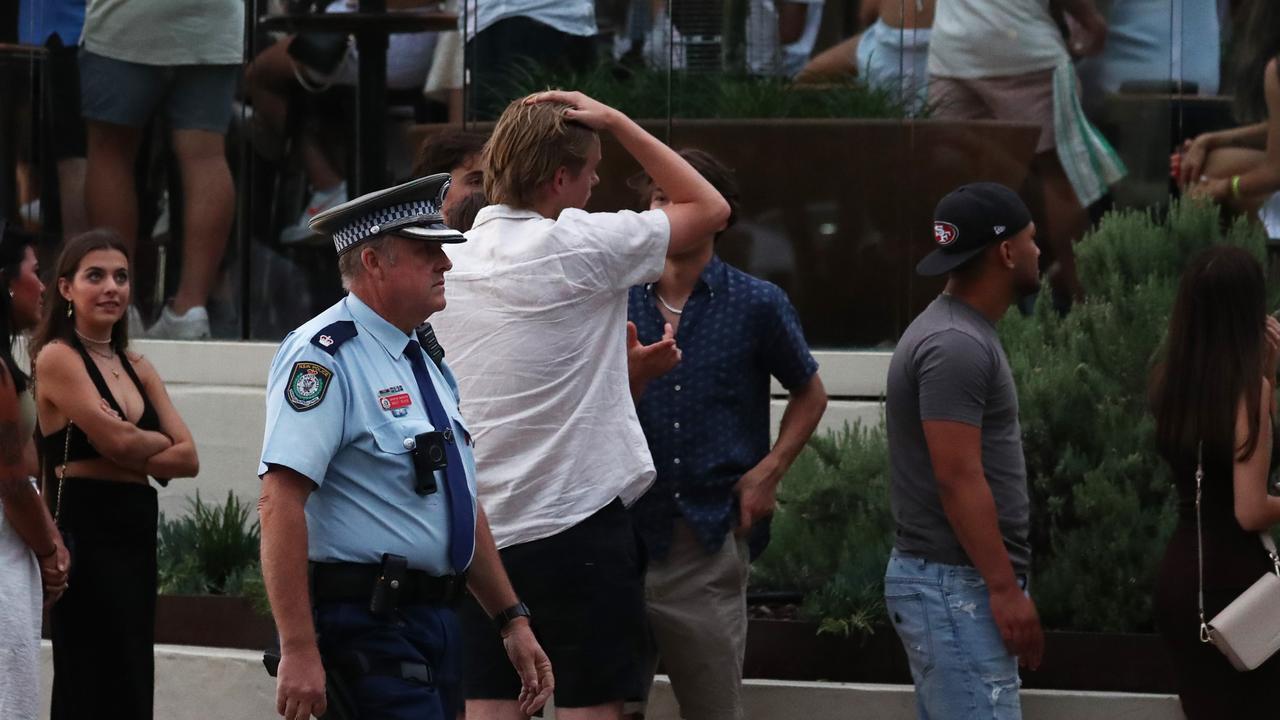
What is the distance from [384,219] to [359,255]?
0.37 ft

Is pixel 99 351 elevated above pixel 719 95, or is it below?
below

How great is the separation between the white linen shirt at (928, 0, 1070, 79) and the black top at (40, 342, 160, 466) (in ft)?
12.3

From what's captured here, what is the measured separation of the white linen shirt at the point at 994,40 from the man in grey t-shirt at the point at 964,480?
130 inches

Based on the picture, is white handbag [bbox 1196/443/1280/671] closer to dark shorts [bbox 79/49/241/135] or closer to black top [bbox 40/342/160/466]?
black top [bbox 40/342/160/466]

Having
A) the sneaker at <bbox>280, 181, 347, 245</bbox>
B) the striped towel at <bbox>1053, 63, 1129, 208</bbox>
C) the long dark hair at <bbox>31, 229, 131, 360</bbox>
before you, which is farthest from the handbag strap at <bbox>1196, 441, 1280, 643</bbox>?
the sneaker at <bbox>280, 181, 347, 245</bbox>

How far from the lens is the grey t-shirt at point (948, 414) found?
14.8 feet

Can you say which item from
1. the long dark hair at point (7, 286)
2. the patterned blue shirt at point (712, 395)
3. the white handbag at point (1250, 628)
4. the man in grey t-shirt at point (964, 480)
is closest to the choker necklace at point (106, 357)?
the long dark hair at point (7, 286)

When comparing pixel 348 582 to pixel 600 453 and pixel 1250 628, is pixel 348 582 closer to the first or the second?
pixel 600 453

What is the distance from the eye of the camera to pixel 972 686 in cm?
453

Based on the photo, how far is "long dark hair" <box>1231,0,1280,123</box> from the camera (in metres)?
7.69

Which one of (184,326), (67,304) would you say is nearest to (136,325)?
(184,326)

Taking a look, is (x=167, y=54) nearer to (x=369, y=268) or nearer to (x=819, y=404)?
(x=819, y=404)

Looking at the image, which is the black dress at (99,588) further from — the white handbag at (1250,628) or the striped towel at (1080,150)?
the striped towel at (1080,150)

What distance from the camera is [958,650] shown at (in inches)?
179
